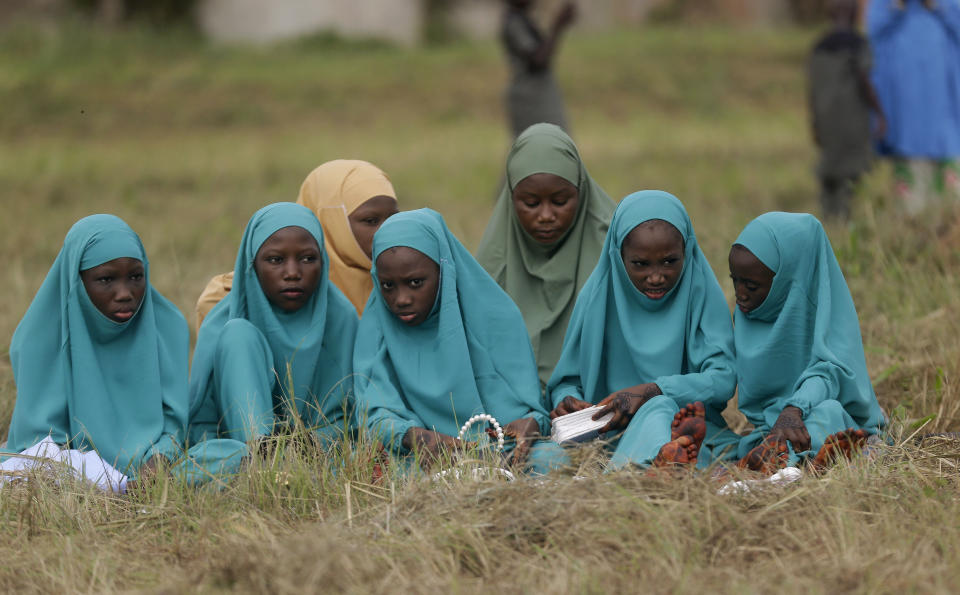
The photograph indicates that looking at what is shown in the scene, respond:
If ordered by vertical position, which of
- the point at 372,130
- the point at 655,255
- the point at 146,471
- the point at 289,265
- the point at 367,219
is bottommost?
the point at 146,471

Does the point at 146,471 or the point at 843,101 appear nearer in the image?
the point at 146,471

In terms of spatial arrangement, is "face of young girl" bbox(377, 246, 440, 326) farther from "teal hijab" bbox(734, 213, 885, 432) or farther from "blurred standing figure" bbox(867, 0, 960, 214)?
"blurred standing figure" bbox(867, 0, 960, 214)

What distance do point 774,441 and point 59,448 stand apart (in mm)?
2367

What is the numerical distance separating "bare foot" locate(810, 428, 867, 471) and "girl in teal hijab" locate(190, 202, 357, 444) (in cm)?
161

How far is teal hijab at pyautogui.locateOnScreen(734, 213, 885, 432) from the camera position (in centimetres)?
381

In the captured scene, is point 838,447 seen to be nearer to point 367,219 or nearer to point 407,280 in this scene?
point 407,280

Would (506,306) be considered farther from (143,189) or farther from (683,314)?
(143,189)

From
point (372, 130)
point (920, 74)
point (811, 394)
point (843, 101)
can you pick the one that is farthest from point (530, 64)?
point (372, 130)

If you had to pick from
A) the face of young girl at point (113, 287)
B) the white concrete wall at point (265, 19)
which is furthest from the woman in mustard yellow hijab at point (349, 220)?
the white concrete wall at point (265, 19)

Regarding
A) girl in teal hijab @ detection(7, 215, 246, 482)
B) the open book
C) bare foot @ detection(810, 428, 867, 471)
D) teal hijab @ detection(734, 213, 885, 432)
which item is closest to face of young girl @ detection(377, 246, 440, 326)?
the open book

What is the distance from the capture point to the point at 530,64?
28.3ft

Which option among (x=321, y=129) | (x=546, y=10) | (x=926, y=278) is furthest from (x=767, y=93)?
(x=926, y=278)

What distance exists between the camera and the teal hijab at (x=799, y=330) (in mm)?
3812

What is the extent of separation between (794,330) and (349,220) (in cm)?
199
